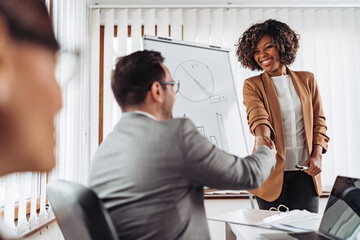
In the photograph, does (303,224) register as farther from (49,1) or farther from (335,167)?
(335,167)

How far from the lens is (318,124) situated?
1.86 meters

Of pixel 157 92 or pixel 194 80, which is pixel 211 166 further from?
pixel 194 80

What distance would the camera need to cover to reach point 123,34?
316 centimetres

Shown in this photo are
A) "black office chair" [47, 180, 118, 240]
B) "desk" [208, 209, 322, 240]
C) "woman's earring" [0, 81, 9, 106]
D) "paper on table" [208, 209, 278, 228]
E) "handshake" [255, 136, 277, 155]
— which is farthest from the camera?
"handshake" [255, 136, 277, 155]

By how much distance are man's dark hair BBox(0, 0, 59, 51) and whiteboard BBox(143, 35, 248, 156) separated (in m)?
1.77

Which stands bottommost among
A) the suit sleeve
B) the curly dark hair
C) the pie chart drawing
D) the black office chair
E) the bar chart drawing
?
the black office chair

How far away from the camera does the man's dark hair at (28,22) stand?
312 mm

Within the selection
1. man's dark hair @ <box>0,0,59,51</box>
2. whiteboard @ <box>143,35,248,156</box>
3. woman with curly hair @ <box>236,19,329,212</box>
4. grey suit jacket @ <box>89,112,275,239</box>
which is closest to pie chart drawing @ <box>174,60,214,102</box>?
whiteboard @ <box>143,35,248,156</box>

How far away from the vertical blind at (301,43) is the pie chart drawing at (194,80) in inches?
36.5

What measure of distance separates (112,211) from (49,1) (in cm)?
152

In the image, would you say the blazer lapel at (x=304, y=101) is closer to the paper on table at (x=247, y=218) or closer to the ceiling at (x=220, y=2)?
the paper on table at (x=247, y=218)

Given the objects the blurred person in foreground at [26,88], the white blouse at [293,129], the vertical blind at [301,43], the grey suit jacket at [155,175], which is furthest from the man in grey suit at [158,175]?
the vertical blind at [301,43]

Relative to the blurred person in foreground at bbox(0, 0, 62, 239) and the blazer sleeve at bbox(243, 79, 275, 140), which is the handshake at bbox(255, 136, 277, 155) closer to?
the blazer sleeve at bbox(243, 79, 275, 140)

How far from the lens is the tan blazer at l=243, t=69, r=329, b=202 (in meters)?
1.72
